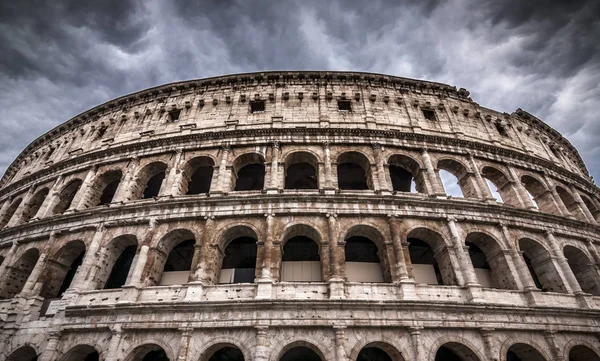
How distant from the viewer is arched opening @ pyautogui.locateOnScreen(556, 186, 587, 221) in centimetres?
1484

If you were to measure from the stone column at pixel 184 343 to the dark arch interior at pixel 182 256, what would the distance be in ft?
13.5

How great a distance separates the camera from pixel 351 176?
15602 millimetres

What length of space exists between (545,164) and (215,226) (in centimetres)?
1697

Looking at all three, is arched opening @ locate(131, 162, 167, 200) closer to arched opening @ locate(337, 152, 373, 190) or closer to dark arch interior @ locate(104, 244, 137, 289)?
dark arch interior @ locate(104, 244, 137, 289)

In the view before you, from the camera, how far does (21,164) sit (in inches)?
851

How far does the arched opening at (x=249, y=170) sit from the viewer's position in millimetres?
13586

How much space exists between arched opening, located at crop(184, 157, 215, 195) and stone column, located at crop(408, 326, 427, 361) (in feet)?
33.1

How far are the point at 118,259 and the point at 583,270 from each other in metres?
19.8

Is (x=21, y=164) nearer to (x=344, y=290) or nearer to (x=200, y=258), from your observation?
(x=200, y=258)

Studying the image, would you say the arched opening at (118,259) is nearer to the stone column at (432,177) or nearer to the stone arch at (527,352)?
the stone column at (432,177)

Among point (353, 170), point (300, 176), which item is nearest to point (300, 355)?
point (300, 176)

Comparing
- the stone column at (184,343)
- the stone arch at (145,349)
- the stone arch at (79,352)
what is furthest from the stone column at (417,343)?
the stone arch at (79,352)

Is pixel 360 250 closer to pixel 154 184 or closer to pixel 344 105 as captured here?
pixel 344 105

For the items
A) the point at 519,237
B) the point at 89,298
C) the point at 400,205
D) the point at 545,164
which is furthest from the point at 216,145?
the point at 545,164
